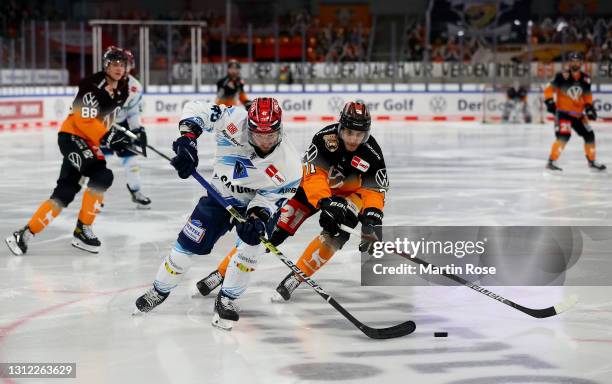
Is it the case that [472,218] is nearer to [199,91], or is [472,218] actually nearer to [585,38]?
[199,91]

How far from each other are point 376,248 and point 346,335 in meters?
0.60

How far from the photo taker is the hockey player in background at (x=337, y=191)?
4.94 m

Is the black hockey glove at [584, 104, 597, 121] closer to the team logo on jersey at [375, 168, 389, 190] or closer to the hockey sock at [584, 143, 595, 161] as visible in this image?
the hockey sock at [584, 143, 595, 161]

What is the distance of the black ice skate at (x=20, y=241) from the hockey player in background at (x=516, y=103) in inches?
604

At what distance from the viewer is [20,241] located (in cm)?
662

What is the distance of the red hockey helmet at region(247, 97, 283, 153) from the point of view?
4410mm

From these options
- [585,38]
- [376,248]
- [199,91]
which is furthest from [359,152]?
[585,38]

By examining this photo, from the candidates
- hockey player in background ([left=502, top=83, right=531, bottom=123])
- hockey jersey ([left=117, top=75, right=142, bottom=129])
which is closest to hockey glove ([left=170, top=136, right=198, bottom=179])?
hockey jersey ([left=117, top=75, right=142, bottom=129])

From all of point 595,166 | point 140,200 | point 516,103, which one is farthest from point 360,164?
point 516,103

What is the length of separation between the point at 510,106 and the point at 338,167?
16.1m

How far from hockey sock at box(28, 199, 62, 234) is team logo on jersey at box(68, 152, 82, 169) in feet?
0.95

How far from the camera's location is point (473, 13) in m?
24.6

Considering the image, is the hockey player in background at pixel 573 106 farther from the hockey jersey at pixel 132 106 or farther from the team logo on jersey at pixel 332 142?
the team logo on jersey at pixel 332 142

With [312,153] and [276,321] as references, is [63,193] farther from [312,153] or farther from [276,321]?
[276,321]
